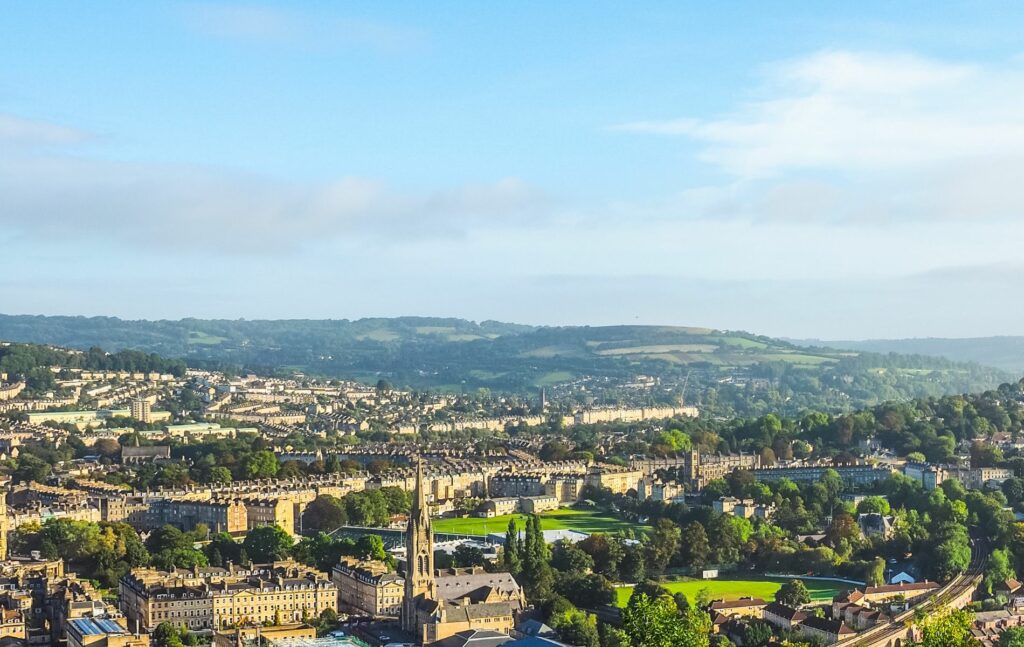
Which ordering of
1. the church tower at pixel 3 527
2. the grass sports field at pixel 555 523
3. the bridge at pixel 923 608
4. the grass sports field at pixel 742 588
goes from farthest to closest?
the grass sports field at pixel 555 523
the church tower at pixel 3 527
the grass sports field at pixel 742 588
the bridge at pixel 923 608

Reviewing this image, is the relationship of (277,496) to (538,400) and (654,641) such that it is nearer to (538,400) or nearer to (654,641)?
(654,641)

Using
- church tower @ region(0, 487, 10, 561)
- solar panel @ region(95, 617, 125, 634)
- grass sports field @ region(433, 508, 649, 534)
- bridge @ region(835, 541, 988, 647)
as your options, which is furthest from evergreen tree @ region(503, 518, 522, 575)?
church tower @ region(0, 487, 10, 561)

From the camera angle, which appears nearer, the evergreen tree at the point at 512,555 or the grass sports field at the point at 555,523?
the evergreen tree at the point at 512,555

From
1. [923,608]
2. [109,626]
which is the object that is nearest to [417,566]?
[109,626]

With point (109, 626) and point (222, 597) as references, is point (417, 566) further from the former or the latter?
point (109, 626)

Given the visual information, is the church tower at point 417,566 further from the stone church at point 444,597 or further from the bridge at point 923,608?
the bridge at point 923,608

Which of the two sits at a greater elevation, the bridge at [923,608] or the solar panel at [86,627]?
the solar panel at [86,627]

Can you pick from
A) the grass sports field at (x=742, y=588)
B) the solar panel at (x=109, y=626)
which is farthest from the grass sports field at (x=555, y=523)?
the solar panel at (x=109, y=626)

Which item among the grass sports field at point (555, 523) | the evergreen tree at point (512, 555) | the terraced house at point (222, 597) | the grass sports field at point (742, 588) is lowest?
the grass sports field at point (742, 588)
